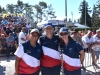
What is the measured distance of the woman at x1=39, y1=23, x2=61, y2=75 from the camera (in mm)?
3740

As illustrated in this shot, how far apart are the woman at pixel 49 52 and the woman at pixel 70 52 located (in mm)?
167

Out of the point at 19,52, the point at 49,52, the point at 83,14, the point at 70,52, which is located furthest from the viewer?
the point at 83,14

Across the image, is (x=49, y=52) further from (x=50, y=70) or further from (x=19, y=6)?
(x=19, y=6)

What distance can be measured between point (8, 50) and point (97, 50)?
19.7 feet

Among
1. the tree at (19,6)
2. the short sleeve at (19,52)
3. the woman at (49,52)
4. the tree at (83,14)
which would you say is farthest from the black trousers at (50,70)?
the tree at (19,6)

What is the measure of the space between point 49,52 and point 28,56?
19.5 inches

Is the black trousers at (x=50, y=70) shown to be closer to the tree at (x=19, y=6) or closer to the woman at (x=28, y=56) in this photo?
the woman at (x=28, y=56)

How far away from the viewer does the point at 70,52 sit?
3.62 metres

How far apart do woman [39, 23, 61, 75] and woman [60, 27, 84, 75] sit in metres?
0.17

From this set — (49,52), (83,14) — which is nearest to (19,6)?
(83,14)

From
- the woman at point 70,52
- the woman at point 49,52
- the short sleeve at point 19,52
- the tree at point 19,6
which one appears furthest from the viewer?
the tree at point 19,6

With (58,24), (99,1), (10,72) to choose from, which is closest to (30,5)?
(99,1)

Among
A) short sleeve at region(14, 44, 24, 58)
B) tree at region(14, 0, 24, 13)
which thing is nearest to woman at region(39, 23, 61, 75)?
short sleeve at region(14, 44, 24, 58)

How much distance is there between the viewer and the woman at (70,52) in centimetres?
362
